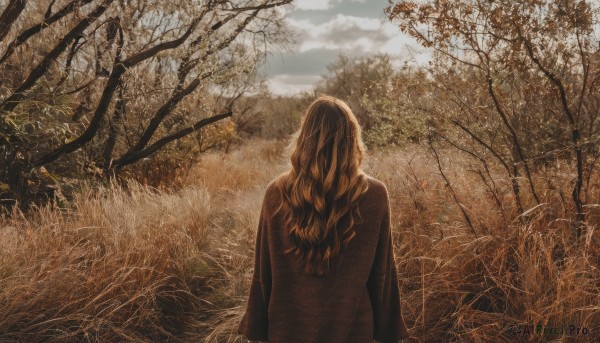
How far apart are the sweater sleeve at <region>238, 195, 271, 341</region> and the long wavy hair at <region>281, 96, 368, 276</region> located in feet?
0.82

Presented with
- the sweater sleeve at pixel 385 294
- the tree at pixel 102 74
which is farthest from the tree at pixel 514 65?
the tree at pixel 102 74

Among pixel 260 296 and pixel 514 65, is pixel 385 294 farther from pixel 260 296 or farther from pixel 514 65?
pixel 514 65

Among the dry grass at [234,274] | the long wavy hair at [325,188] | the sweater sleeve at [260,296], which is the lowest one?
the dry grass at [234,274]

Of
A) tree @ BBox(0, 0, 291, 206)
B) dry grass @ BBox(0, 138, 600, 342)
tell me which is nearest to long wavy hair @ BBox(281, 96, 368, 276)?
dry grass @ BBox(0, 138, 600, 342)

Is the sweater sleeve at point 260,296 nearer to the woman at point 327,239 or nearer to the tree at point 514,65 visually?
the woman at point 327,239

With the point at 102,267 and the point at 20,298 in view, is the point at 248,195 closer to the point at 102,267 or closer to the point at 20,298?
the point at 102,267

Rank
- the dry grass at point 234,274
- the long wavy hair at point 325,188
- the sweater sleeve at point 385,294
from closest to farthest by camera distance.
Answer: the long wavy hair at point 325,188 < the sweater sleeve at point 385,294 < the dry grass at point 234,274

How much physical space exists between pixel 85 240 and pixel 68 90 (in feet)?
10.5

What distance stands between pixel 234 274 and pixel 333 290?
8.38 feet

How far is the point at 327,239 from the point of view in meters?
2.08

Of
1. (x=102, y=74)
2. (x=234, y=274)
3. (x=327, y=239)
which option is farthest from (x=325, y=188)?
(x=102, y=74)

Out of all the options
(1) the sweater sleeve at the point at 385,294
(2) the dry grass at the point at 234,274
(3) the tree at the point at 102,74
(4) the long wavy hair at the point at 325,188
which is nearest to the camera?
(4) the long wavy hair at the point at 325,188

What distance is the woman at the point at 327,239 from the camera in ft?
6.82

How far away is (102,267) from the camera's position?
3.73 meters
